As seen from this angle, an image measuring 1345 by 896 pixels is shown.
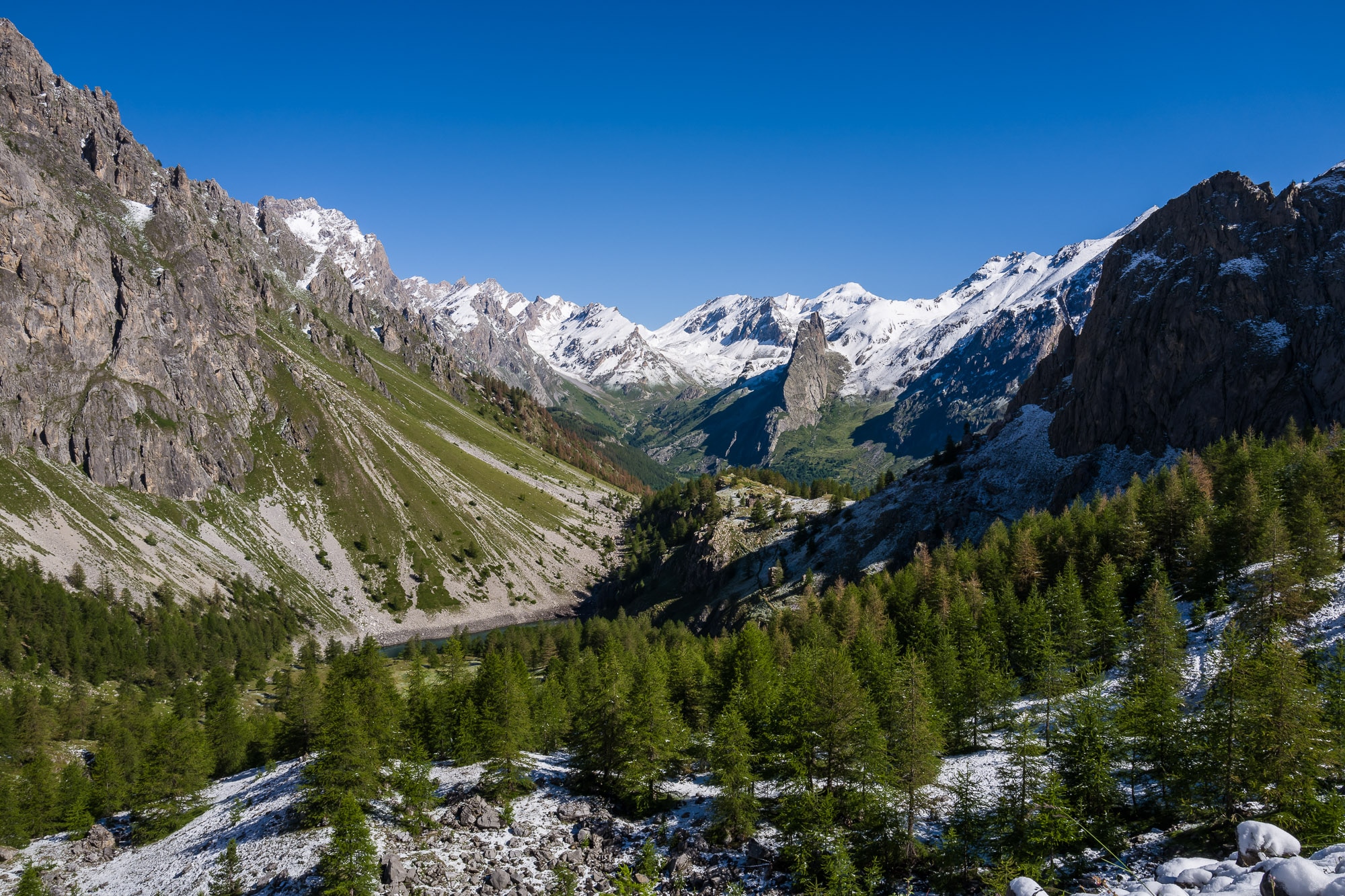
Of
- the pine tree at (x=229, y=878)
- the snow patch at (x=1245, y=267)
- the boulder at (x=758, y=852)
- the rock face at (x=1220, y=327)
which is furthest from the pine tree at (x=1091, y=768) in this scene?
the snow patch at (x=1245, y=267)

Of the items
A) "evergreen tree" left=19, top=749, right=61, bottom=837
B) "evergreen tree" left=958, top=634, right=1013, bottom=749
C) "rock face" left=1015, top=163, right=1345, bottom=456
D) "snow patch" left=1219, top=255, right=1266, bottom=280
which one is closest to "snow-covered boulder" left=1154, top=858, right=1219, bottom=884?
"evergreen tree" left=958, top=634, right=1013, bottom=749

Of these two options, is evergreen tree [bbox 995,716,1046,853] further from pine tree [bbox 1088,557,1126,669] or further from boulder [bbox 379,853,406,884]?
boulder [bbox 379,853,406,884]

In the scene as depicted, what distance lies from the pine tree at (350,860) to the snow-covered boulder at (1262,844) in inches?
1518

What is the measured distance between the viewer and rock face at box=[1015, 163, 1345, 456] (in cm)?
13925

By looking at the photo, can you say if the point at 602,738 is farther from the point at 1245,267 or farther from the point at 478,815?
the point at 1245,267

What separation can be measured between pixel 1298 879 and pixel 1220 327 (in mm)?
177947

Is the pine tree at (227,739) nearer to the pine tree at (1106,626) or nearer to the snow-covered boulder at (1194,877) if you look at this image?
the snow-covered boulder at (1194,877)

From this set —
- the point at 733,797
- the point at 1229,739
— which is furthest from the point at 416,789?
the point at 1229,739

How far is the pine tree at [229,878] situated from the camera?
1613 inches

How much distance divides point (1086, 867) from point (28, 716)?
384ft

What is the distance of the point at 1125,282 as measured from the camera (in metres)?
172

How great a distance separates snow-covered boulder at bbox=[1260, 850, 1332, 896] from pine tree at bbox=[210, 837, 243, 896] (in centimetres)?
4885

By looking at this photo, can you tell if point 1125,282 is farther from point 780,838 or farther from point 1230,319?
point 780,838

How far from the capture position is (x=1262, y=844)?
1672 centimetres
